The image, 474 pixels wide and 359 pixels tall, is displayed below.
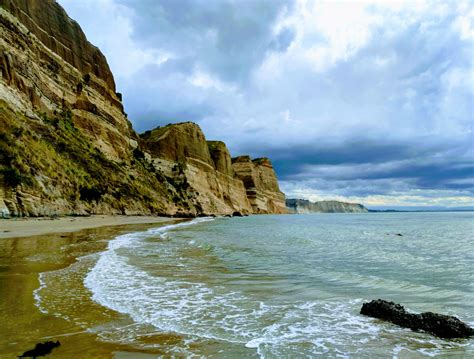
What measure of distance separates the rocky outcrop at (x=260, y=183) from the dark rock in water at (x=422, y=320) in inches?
5010

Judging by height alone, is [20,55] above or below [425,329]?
above

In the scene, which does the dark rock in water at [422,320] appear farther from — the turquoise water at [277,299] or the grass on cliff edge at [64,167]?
the grass on cliff edge at [64,167]

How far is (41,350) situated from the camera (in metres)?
4.47

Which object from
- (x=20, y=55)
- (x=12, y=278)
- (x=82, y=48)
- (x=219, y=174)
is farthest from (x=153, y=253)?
(x=219, y=174)

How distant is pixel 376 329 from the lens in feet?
20.1

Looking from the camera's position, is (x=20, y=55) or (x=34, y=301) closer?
(x=34, y=301)

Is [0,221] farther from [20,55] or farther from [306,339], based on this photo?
[20,55]

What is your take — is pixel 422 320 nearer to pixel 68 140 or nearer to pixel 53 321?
pixel 53 321

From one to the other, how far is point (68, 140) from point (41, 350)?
158 ft

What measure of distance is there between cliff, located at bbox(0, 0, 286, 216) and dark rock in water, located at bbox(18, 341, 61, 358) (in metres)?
26.5

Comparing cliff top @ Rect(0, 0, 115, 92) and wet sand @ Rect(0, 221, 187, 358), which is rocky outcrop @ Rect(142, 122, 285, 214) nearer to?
cliff top @ Rect(0, 0, 115, 92)

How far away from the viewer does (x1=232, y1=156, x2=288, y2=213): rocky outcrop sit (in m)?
141

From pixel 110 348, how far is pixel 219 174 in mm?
105275

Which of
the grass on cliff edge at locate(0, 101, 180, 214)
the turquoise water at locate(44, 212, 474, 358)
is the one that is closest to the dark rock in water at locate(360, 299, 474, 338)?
the turquoise water at locate(44, 212, 474, 358)
